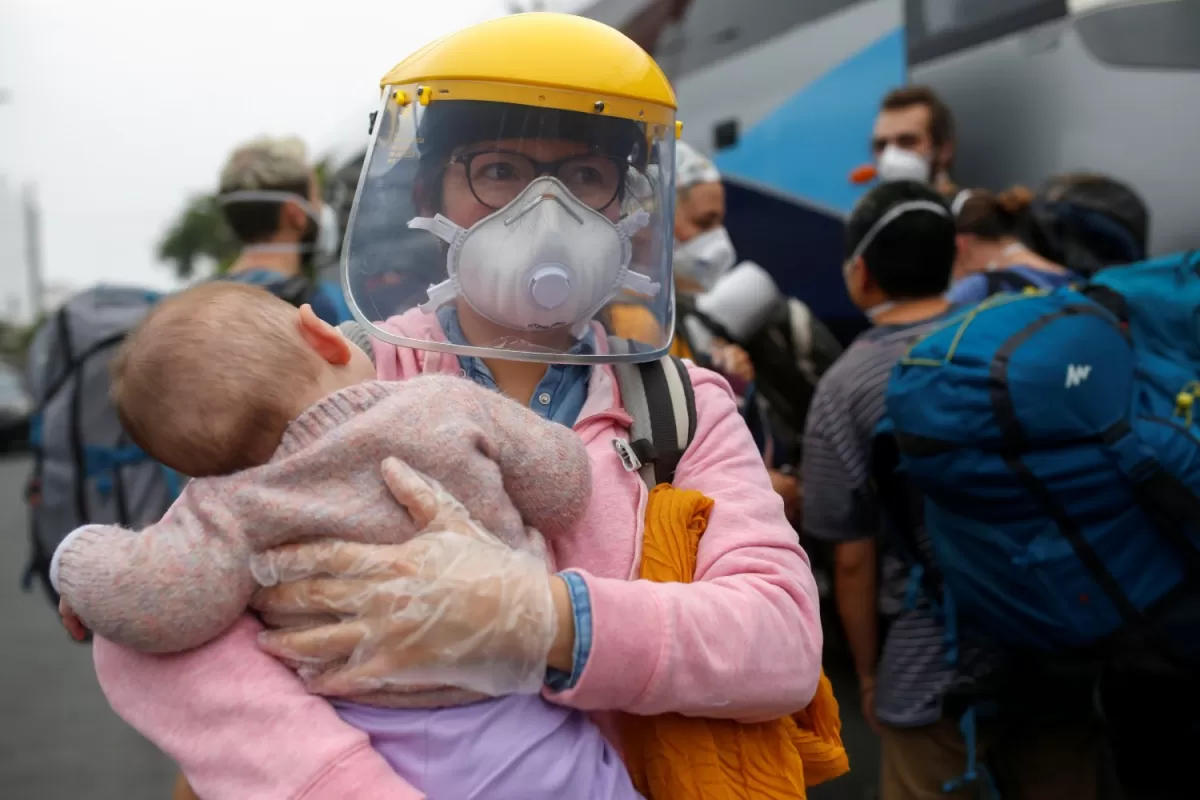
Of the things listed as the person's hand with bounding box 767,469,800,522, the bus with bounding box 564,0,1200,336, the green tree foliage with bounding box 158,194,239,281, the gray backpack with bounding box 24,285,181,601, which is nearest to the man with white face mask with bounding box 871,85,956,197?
the bus with bounding box 564,0,1200,336

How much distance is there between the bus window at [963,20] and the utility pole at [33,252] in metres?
61.1

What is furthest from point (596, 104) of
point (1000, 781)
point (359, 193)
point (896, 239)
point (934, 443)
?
point (1000, 781)

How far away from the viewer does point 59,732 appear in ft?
17.2

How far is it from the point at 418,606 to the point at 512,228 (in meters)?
0.57

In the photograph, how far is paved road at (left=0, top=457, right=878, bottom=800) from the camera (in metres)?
4.43

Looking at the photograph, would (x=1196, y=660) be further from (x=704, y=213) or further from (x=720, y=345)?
(x=704, y=213)

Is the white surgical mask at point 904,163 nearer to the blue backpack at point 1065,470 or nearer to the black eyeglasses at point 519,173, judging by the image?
the blue backpack at point 1065,470

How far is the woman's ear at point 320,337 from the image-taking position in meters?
1.25

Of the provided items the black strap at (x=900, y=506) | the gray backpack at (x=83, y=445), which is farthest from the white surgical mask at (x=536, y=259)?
the gray backpack at (x=83, y=445)

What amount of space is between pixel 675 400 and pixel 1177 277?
173 cm

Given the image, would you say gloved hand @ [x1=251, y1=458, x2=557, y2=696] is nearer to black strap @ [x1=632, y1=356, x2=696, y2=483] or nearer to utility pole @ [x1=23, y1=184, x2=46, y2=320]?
black strap @ [x1=632, y1=356, x2=696, y2=483]

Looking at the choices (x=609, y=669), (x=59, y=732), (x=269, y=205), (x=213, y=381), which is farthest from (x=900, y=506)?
(x=59, y=732)

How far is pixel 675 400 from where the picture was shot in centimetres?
139

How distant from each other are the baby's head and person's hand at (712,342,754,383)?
1.86m
